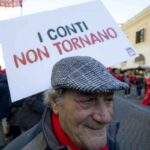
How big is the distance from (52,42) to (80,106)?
78 centimetres

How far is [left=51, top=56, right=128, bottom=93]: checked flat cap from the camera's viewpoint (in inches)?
70.2

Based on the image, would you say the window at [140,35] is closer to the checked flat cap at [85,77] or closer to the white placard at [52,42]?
the white placard at [52,42]

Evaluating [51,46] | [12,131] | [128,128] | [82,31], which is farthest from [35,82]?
[128,128]


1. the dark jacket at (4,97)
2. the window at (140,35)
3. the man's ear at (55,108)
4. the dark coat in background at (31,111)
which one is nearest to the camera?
the man's ear at (55,108)

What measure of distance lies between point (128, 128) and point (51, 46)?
24.0 feet

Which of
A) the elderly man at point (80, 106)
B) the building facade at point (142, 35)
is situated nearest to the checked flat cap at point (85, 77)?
the elderly man at point (80, 106)

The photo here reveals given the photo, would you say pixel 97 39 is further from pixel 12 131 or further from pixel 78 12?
pixel 12 131

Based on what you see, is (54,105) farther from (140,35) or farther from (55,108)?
(140,35)

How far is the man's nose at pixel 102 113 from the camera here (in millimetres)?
1839

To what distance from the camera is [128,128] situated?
9.56 m

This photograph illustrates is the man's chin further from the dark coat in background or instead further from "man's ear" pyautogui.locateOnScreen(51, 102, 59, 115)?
the dark coat in background

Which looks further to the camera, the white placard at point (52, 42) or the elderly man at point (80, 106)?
the white placard at point (52, 42)

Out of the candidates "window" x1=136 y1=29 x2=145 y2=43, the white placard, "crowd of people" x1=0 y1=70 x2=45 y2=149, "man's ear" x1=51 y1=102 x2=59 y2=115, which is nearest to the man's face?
"man's ear" x1=51 y1=102 x2=59 y2=115

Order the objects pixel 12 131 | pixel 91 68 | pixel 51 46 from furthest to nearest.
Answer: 1. pixel 12 131
2. pixel 51 46
3. pixel 91 68
